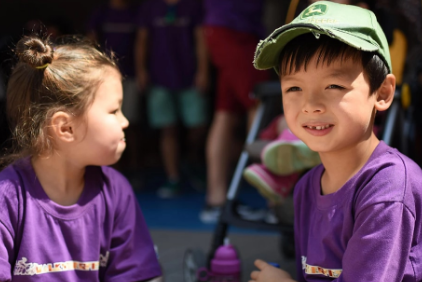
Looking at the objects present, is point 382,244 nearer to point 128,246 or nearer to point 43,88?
point 128,246

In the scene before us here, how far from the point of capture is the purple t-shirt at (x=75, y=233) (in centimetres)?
171

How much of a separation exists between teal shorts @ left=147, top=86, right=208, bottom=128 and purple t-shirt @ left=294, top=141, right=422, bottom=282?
2.84 meters

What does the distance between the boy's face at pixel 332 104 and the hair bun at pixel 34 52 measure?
2.34 feet

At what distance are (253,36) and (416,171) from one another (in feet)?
7.40

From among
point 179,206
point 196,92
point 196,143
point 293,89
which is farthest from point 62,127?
point 196,143

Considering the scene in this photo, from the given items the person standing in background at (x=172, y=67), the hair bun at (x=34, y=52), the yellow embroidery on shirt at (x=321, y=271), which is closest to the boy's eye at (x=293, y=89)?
the yellow embroidery on shirt at (x=321, y=271)

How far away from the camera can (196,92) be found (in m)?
4.43

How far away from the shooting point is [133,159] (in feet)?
16.4

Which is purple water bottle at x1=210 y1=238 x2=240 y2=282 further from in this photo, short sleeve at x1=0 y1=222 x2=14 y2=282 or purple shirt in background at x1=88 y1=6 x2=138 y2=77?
purple shirt in background at x1=88 y1=6 x2=138 y2=77

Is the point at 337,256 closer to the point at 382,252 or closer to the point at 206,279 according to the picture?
the point at 382,252

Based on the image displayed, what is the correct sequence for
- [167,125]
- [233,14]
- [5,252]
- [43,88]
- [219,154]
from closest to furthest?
[5,252] → [43,88] → [233,14] → [219,154] → [167,125]

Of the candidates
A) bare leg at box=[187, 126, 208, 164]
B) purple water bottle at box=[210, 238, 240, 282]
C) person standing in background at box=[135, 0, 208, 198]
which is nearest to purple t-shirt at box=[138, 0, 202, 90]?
person standing in background at box=[135, 0, 208, 198]

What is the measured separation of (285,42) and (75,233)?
2.71 feet

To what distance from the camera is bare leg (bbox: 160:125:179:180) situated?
15.2 ft
